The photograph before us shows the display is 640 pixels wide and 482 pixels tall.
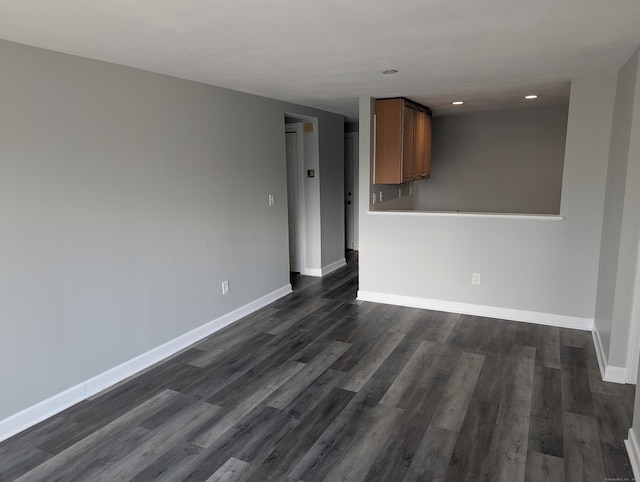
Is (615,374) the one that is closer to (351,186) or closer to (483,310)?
(483,310)

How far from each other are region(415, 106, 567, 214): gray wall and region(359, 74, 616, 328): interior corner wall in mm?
2277

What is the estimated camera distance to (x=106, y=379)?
313 centimetres

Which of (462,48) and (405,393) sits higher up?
(462,48)

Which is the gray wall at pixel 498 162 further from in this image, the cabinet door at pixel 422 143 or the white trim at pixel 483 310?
the white trim at pixel 483 310

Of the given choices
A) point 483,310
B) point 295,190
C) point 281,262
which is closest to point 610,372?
point 483,310

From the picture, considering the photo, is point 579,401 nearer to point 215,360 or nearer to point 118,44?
point 215,360

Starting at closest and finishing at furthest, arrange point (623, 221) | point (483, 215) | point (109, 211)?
point (623, 221) → point (109, 211) → point (483, 215)

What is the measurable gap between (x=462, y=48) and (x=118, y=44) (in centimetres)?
210

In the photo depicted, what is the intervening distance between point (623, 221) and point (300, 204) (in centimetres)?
404

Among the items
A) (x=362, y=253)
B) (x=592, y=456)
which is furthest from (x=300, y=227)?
(x=592, y=456)

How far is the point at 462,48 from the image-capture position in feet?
8.89

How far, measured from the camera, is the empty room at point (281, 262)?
229 centimetres

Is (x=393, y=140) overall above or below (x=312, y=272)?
above

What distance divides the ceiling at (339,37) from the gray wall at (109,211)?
28cm
